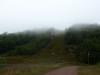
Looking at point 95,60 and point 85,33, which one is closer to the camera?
point 95,60

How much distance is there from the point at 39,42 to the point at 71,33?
59.1 feet

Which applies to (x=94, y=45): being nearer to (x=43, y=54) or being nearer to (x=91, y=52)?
(x=91, y=52)

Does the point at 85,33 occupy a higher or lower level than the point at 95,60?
higher

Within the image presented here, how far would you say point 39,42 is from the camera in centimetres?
11400

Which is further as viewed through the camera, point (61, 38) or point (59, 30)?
point (59, 30)

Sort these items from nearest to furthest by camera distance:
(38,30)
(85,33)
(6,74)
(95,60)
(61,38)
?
(6,74), (95,60), (85,33), (61,38), (38,30)

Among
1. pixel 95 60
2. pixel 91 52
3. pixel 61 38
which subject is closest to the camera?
pixel 95 60

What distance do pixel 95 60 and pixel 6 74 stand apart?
137ft

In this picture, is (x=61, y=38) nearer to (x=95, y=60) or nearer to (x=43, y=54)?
(x=43, y=54)

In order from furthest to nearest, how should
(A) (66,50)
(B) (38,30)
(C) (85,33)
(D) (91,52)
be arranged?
(B) (38,30) → (A) (66,50) → (C) (85,33) → (D) (91,52)

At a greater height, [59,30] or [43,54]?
[59,30]

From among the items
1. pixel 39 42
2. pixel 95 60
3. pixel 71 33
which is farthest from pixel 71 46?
pixel 95 60

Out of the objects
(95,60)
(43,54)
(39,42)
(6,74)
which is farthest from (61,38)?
(6,74)

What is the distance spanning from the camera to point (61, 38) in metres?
122
